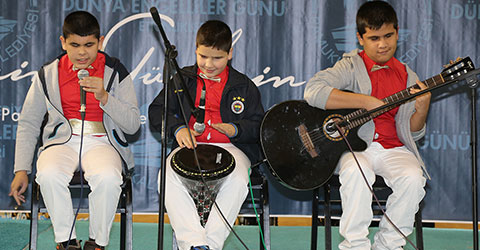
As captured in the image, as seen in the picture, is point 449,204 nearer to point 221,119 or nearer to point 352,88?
point 352,88

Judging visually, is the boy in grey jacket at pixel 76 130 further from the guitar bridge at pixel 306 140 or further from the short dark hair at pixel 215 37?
the guitar bridge at pixel 306 140

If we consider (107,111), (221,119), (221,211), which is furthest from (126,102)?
(221,211)

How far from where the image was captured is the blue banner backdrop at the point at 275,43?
4.15m

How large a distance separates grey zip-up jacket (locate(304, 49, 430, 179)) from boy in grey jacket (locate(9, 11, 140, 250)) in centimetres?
108

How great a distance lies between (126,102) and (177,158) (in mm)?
691

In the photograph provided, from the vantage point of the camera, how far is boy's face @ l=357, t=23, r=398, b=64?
3287 mm

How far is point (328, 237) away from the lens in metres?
3.17

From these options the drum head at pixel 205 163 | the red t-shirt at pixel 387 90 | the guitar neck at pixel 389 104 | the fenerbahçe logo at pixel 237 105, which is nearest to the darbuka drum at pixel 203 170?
the drum head at pixel 205 163

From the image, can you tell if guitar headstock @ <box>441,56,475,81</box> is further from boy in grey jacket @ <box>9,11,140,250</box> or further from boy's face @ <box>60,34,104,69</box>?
boy's face @ <box>60,34,104,69</box>

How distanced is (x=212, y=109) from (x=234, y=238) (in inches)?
40.1

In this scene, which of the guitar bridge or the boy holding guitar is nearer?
the boy holding guitar

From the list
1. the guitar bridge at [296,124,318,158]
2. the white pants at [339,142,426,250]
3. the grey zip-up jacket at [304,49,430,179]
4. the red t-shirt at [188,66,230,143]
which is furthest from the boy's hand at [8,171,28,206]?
the white pants at [339,142,426,250]

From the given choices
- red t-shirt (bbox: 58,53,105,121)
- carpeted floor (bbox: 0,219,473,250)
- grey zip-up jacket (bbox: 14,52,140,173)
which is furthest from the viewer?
carpeted floor (bbox: 0,219,473,250)

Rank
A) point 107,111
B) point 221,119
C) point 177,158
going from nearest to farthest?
point 177,158 < point 107,111 < point 221,119
